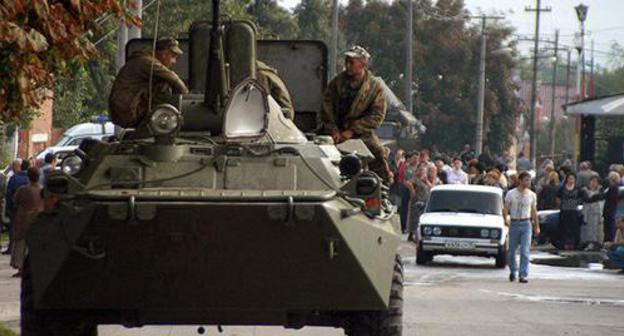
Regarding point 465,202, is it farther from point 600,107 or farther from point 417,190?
point 600,107

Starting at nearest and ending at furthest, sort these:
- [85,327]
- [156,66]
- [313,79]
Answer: [85,327] < [156,66] < [313,79]

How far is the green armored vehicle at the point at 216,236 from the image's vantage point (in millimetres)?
13391

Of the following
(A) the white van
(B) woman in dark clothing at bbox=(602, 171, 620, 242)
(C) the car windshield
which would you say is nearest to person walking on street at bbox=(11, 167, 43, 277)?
(C) the car windshield

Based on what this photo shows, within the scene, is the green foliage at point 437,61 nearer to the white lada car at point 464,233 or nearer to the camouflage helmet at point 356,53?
the white lada car at point 464,233

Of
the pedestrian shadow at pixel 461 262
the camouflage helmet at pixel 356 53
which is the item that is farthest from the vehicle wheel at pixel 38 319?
the pedestrian shadow at pixel 461 262

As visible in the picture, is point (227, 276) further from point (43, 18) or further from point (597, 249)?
point (597, 249)

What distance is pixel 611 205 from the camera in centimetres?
3684

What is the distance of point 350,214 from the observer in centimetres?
1355

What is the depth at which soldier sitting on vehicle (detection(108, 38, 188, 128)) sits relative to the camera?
50.9ft

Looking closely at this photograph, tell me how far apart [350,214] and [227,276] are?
3.02 feet

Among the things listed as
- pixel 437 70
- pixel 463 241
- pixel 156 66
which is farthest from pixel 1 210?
pixel 437 70

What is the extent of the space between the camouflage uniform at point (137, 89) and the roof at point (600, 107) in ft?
118

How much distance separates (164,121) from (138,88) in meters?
1.40

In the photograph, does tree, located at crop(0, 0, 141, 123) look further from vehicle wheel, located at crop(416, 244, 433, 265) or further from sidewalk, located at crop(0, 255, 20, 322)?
vehicle wheel, located at crop(416, 244, 433, 265)
